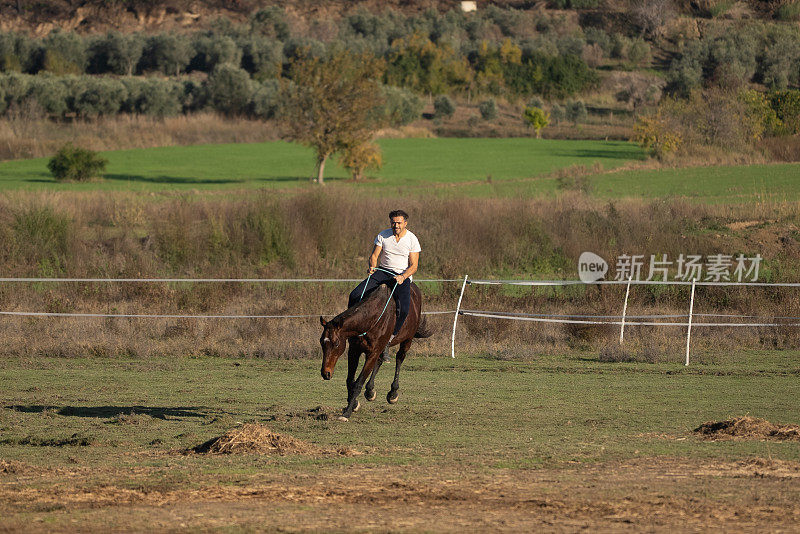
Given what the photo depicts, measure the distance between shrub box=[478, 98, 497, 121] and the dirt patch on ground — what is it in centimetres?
8532

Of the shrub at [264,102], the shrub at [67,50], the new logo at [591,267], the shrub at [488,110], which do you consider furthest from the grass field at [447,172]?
the shrub at [67,50]

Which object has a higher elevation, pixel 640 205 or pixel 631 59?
pixel 631 59

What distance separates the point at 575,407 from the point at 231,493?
650 cm

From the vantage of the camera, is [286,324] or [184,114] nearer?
[286,324]

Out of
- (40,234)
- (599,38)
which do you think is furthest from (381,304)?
(599,38)

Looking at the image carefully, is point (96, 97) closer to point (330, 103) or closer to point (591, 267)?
point (330, 103)

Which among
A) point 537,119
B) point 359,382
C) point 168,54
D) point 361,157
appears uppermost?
point 168,54

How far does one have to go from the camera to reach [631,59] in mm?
129125

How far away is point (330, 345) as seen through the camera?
38.8ft

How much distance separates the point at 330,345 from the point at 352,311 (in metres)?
0.60

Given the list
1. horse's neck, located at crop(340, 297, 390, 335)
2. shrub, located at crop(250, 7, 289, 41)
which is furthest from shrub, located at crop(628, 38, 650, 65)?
horse's neck, located at crop(340, 297, 390, 335)

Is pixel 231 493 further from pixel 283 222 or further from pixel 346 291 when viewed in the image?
pixel 283 222

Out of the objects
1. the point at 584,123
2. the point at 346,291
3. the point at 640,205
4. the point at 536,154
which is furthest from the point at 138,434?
the point at 584,123

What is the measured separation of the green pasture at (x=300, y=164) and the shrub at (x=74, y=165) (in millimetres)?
889
